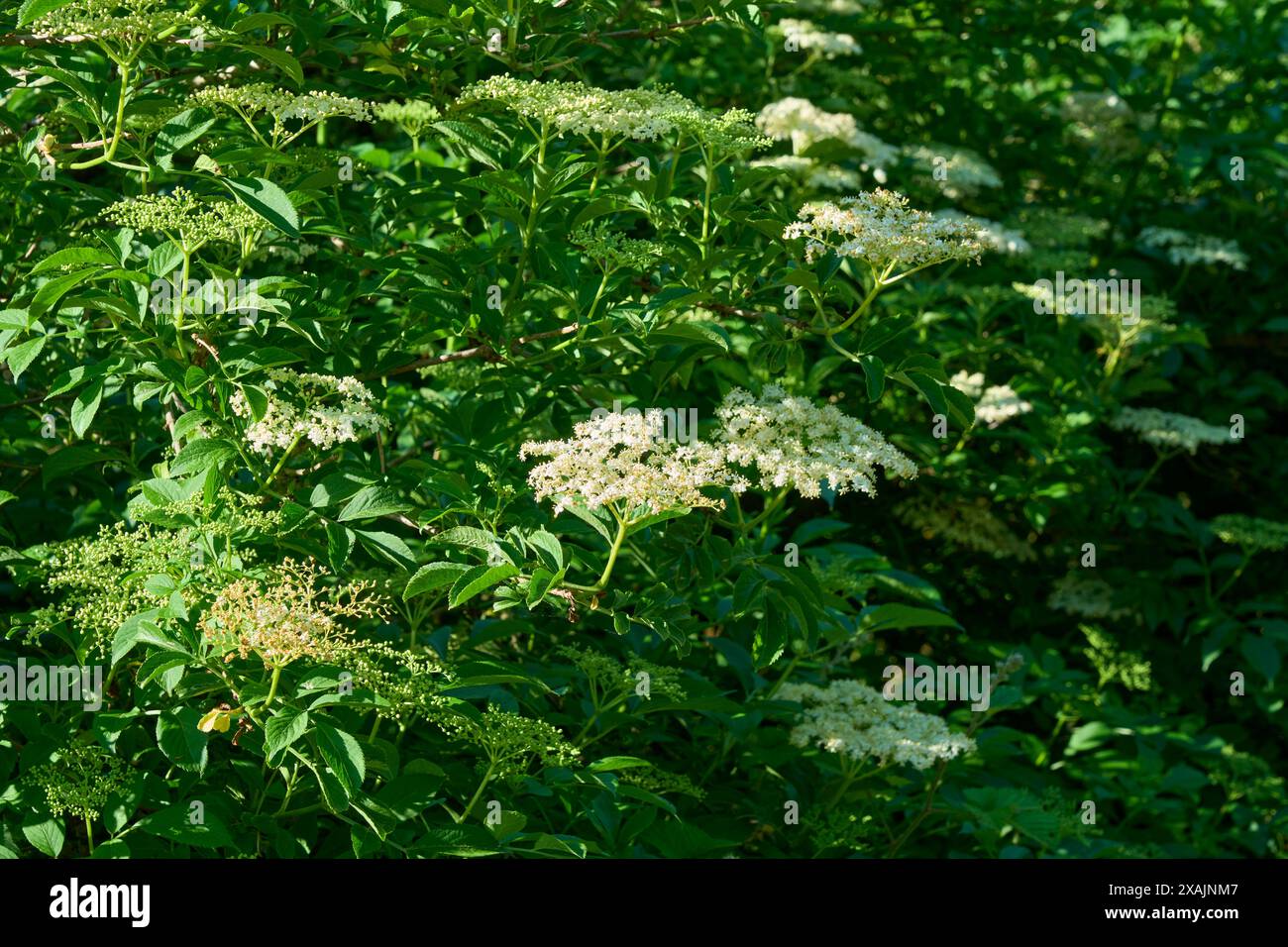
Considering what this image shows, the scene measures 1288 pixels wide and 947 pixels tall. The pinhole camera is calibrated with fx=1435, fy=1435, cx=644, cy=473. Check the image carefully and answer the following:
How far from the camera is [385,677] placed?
273 centimetres

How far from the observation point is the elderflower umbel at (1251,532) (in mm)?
5461

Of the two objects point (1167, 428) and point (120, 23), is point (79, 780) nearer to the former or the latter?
point (120, 23)

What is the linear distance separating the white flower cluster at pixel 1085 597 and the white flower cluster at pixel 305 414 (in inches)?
139

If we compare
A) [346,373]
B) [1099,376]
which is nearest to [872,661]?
[1099,376]

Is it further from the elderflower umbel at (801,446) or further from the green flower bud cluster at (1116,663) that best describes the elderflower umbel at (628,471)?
the green flower bud cluster at (1116,663)

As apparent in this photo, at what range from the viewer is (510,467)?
339cm

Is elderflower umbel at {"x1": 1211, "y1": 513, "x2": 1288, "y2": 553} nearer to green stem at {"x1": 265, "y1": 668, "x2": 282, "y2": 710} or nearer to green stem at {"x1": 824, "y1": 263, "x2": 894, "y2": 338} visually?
green stem at {"x1": 824, "y1": 263, "x2": 894, "y2": 338}

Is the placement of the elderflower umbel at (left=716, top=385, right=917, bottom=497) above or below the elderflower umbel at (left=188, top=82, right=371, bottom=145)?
below

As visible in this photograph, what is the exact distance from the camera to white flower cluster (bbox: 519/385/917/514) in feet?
9.08

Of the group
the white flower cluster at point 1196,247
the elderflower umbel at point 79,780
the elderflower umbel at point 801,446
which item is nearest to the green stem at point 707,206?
the elderflower umbel at point 801,446

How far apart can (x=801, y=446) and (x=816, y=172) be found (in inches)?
87.0

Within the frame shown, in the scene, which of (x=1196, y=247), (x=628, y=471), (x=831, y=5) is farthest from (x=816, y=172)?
(x=628, y=471)

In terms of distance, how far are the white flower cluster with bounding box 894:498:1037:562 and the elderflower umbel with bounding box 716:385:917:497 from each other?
2404mm

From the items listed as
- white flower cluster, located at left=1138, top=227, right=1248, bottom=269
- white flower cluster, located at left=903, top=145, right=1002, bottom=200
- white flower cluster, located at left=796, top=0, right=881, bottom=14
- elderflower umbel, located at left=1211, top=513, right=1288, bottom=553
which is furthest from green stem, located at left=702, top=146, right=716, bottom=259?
white flower cluster, located at left=1138, top=227, right=1248, bottom=269
